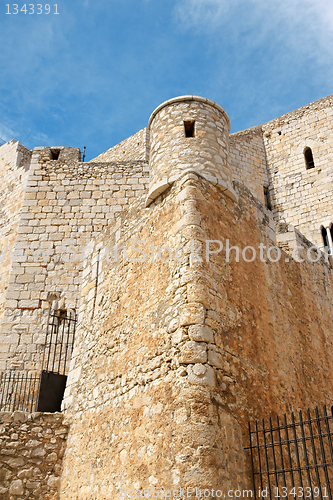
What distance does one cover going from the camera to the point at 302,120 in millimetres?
17328

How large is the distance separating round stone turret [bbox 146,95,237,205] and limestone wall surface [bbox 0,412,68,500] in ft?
10.9

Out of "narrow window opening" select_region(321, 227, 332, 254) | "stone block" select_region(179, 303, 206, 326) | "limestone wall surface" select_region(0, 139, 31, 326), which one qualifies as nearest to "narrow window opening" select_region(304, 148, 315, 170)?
"narrow window opening" select_region(321, 227, 332, 254)

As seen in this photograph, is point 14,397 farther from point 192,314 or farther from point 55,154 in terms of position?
point 55,154

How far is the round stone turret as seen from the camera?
19.1 ft

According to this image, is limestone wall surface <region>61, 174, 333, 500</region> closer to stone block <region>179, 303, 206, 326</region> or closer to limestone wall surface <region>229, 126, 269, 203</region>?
stone block <region>179, 303, 206, 326</region>

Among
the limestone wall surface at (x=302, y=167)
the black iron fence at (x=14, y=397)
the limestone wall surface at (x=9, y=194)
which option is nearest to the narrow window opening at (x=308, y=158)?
the limestone wall surface at (x=302, y=167)

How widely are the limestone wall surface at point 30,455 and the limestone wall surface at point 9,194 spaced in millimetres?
5052

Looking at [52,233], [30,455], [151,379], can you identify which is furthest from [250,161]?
[151,379]

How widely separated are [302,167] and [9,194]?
9.97m

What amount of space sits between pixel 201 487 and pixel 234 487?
35 centimetres

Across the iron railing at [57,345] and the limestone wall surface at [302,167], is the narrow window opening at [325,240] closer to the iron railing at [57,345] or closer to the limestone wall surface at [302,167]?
the limestone wall surface at [302,167]

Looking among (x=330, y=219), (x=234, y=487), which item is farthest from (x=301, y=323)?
(x=330, y=219)

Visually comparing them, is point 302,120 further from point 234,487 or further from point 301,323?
point 234,487

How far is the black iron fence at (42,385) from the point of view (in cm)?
735
